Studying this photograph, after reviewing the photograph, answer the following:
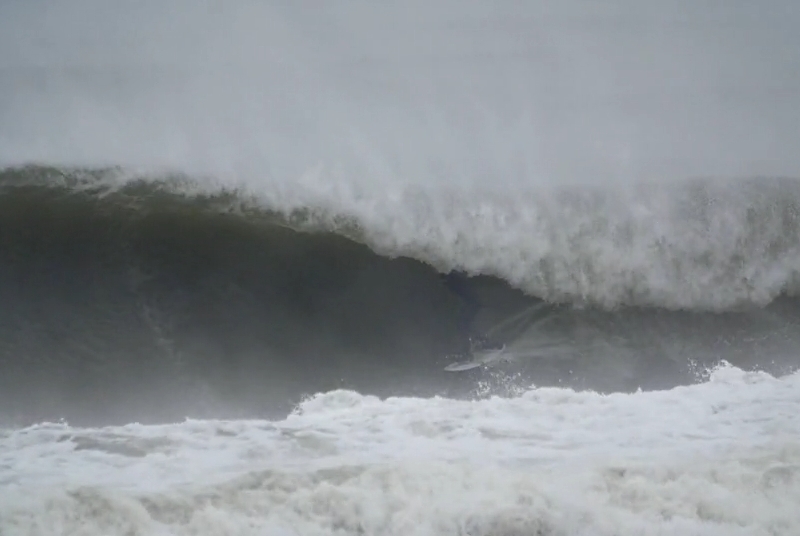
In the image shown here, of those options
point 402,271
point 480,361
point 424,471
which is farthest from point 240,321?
point 424,471

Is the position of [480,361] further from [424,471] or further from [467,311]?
[424,471]

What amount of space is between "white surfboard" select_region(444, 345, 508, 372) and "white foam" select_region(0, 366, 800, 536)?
0.38m

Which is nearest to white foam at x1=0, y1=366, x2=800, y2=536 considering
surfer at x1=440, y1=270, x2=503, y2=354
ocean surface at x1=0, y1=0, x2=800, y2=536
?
ocean surface at x1=0, y1=0, x2=800, y2=536

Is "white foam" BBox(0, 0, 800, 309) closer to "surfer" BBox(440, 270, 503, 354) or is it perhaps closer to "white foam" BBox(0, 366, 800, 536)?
"surfer" BBox(440, 270, 503, 354)

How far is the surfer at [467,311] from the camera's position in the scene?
6.26 meters

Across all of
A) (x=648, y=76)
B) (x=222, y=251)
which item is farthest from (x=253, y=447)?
(x=648, y=76)

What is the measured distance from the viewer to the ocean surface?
5023 millimetres

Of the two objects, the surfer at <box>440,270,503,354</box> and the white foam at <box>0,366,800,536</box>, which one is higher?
the surfer at <box>440,270,503,354</box>

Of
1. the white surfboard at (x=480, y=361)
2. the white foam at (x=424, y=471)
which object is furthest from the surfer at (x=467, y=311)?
the white foam at (x=424, y=471)

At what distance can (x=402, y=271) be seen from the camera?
21.3 feet

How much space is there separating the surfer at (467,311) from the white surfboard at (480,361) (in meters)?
0.04

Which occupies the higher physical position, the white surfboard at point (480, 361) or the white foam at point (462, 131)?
the white foam at point (462, 131)

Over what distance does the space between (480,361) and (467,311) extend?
470 mm

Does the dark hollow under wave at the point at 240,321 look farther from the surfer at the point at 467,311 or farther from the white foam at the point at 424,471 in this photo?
the white foam at the point at 424,471
